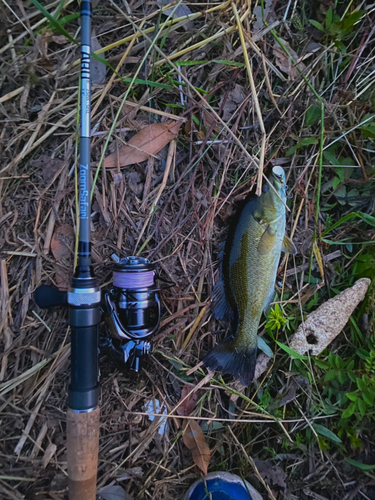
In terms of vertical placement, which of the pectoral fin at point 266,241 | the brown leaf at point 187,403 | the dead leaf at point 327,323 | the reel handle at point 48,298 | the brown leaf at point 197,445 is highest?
the pectoral fin at point 266,241

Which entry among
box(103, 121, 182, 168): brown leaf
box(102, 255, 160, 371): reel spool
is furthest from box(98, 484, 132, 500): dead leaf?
box(103, 121, 182, 168): brown leaf

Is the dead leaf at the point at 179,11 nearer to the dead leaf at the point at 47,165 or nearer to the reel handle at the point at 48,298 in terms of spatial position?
the dead leaf at the point at 47,165

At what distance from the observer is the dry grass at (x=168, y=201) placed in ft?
6.18

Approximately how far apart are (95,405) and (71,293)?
21.1 inches

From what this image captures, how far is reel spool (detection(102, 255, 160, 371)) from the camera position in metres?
1.73

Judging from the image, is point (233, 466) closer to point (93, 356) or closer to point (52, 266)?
point (93, 356)

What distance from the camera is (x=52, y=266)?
1924 millimetres

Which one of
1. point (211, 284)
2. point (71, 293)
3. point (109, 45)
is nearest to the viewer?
point (71, 293)

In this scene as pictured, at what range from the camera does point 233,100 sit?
79.5 inches

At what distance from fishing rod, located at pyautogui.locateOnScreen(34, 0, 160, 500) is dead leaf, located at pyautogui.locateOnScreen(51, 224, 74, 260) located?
29 cm

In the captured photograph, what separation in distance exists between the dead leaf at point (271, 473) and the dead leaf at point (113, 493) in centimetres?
78

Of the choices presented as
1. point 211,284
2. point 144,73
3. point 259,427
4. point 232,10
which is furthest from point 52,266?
point 232,10

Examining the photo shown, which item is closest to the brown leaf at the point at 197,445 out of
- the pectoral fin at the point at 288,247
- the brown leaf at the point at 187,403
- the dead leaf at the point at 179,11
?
the brown leaf at the point at 187,403

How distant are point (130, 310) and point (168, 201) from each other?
0.66 m
